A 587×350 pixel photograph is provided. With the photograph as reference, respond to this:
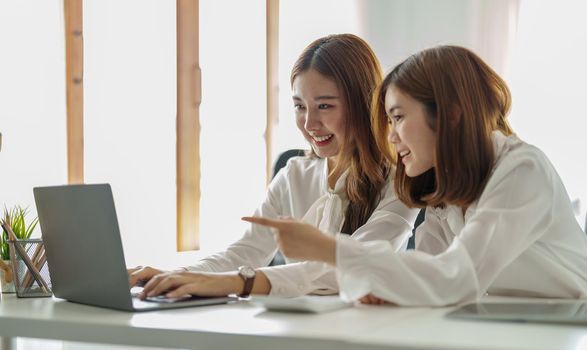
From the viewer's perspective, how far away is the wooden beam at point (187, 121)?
4414 mm

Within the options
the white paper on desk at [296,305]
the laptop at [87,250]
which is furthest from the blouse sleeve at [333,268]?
the white paper on desk at [296,305]

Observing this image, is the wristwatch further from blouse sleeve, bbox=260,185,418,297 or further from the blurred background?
the blurred background

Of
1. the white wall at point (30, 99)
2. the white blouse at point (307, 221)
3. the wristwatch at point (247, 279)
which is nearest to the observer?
the wristwatch at point (247, 279)

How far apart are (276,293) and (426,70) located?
0.54 m

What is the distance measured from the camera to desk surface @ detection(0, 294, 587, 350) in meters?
1.07

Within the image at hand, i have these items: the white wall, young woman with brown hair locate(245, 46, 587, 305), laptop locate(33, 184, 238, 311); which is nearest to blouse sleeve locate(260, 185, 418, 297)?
young woman with brown hair locate(245, 46, 587, 305)

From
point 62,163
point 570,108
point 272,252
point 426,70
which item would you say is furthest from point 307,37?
point 426,70

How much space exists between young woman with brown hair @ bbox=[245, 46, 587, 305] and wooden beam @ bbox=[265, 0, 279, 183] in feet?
10.7

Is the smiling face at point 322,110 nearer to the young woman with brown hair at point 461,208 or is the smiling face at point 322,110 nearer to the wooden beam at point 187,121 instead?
the young woman with brown hair at point 461,208

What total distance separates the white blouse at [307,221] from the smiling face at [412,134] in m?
0.18

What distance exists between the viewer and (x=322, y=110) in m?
2.13

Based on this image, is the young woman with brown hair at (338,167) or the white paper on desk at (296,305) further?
the young woman with brown hair at (338,167)

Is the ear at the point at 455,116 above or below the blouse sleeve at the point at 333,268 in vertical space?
above

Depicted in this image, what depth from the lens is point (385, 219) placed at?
6.43 ft
